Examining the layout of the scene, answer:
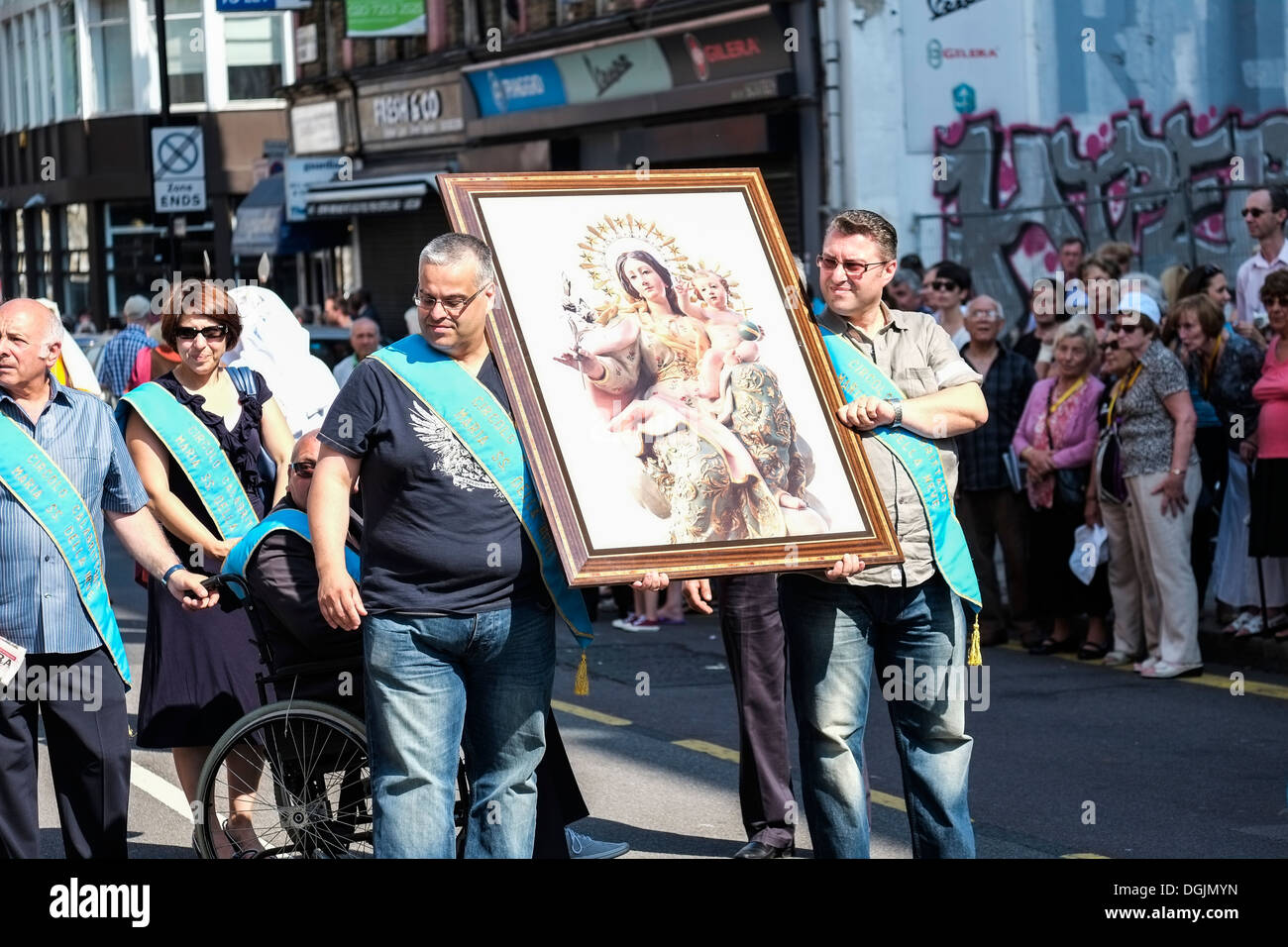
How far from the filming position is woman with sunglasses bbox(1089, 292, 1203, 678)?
32.4ft

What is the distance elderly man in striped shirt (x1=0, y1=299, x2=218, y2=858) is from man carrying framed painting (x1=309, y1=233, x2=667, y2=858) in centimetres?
97

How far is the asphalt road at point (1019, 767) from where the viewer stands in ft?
22.5

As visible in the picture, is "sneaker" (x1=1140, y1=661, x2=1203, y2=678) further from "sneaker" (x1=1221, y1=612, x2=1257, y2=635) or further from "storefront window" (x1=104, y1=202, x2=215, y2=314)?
"storefront window" (x1=104, y1=202, x2=215, y2=314)

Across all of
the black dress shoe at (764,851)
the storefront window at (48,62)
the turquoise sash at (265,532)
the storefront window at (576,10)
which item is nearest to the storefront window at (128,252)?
the storefront window at (48,62)

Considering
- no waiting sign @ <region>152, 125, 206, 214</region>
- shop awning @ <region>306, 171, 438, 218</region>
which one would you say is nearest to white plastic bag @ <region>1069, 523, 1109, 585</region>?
no waiting sign @ <region>152, 125, 206, 214</region>

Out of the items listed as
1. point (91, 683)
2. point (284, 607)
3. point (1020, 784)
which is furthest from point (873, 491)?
point (1020, 784)

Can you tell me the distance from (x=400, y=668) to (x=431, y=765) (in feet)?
0.87

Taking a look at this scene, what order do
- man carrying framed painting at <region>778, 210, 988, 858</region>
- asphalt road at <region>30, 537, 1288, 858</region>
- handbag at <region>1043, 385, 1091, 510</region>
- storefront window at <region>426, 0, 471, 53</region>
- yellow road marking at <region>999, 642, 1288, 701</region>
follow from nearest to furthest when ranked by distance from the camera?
man carrying framed painting at <region>778, 210, 988, 858</region>, asphalt road at <region>30, 537, 1288, 858</region>, yellow road marking at <region>999, 642, 1288, 701</region>, handbag at <region>1043, 385, 1091, 510</region>, storefront window at <region>426, 0, 471, 53</region>

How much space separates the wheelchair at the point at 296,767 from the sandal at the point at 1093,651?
560cm

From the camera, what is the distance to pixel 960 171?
19.8m

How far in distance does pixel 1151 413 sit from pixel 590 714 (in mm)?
3309

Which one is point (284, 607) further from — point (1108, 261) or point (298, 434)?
point (1108, 261)

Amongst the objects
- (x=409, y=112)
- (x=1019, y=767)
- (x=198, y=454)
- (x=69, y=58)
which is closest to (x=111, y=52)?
(x=69, y=58)

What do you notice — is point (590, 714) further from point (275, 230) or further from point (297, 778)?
point (275, 230)
